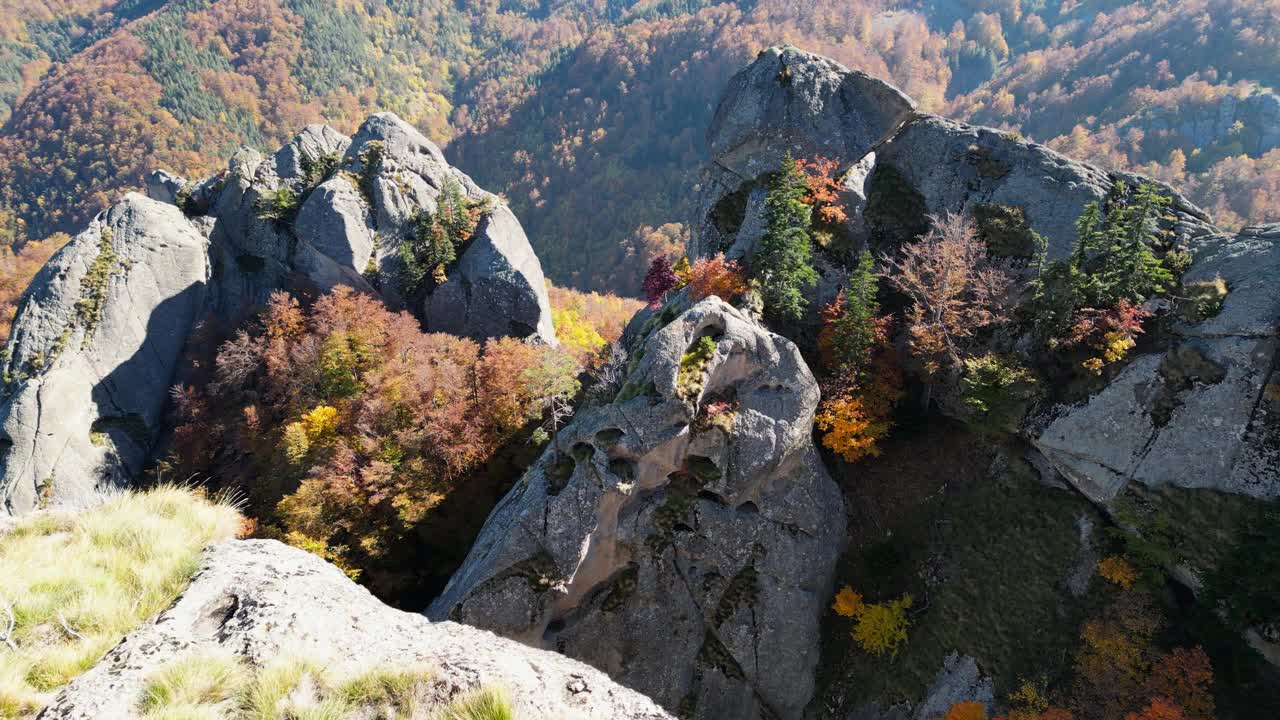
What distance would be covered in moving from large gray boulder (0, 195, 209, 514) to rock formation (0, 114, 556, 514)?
0.25 feet

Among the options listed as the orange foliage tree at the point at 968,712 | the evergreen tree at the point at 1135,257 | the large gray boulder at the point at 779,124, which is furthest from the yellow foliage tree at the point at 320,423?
the evergreen tree at the point at 1135,257

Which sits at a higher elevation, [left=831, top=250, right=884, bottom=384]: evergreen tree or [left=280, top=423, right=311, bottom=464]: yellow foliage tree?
[left=831, top=250, right=884, bottom=384]: evergreen tree

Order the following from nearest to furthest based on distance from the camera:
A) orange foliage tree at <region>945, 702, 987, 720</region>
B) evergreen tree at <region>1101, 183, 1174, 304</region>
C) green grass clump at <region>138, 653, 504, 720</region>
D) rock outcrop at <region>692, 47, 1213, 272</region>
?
green grass clump at <region>138, 653, 504, 720</region> < orange foliage tree at <region>945, 702, 987, 720</region> < evergreen tree at <region>1101, 183, 1174, 304</region> < rock outcrop at <region>692, 47, 1213, 272</region>

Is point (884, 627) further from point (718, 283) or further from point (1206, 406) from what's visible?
point (718, 283)

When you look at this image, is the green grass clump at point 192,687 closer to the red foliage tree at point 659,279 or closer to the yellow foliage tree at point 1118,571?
the yellow foliage tree at point 1118,571

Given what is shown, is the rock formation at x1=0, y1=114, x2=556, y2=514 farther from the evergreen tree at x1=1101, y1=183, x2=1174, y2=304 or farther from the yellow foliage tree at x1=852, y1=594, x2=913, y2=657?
the evergreen tree at x1=1101, y1=183, x2=1174, y2=304

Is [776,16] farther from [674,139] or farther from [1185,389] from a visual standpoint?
[1185,389]

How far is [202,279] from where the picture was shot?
133ft

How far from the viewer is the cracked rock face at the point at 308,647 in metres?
5.67

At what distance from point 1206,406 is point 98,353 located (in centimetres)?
5339

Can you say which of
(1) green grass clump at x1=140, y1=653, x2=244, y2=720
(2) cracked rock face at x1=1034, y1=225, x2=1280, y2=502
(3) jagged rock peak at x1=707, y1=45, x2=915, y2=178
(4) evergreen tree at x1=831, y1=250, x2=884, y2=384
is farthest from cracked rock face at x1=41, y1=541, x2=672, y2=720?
(3) jagged rock peak at x1=707, y1=45, x2=915, y2=178

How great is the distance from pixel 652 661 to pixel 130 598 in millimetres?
18579

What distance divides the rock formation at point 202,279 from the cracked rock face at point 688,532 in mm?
21830

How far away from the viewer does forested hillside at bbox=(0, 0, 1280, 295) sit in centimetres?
11185
